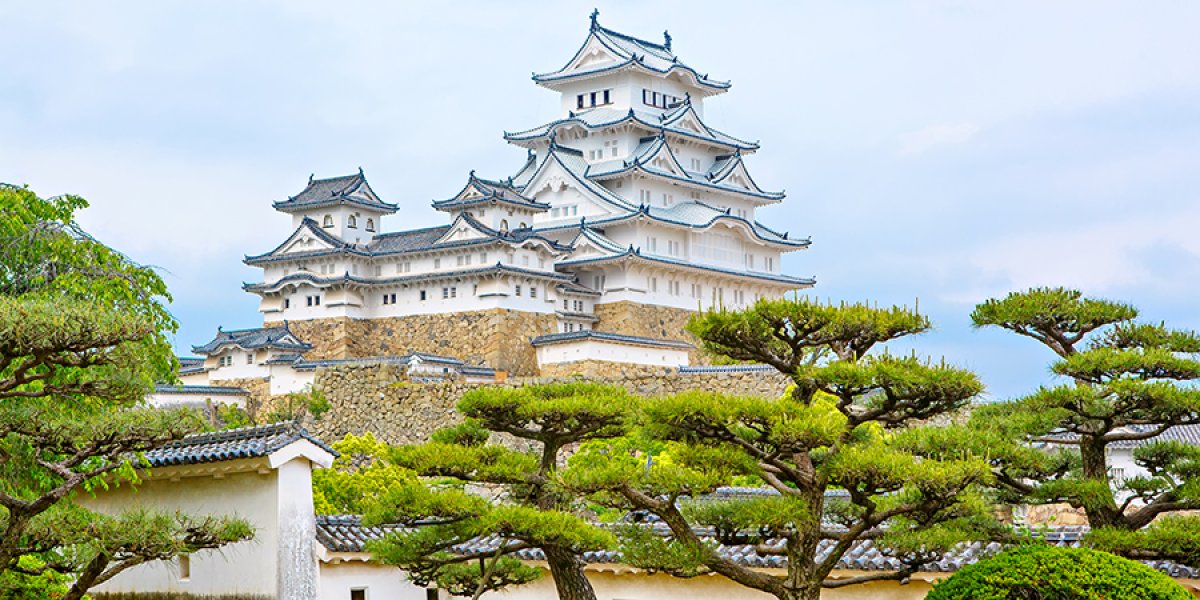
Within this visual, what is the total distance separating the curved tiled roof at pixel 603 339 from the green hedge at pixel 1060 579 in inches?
1076

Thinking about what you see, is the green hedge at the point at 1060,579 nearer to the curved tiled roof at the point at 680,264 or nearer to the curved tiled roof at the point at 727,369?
the curved tiled roof at the point at 727,369

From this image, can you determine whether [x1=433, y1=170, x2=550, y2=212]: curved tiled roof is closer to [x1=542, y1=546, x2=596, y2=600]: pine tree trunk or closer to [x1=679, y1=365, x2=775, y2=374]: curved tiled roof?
[x1=679, y1=365, x2=775, y2=374]: curved tiled roof

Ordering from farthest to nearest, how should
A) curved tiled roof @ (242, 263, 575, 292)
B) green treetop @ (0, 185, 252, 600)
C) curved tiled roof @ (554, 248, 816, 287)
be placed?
curved tiled roof @ (554, 248, 816, 287) → curved tiled roof @ (242, 263, 575, 292) → green treetop @ (0, 185, 252, 600)

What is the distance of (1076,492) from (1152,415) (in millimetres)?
941

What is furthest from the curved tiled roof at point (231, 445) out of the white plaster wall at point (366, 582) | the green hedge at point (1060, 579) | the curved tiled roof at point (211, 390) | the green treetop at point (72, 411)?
the curved tiled roof at point (211, 390)

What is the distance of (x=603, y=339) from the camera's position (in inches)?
1528

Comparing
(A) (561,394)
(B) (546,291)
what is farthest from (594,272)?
(A) (561,394)

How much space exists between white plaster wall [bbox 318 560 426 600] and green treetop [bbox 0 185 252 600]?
2559 mm

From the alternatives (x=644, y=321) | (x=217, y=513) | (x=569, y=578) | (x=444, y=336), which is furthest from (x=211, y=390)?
(x=569, y=578)

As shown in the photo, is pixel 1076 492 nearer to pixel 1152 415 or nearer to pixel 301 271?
pixel 1152 415

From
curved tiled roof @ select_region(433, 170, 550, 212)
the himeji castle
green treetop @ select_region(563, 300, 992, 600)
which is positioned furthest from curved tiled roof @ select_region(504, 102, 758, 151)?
green treetop @ select_region(563, 300, 992, 600)

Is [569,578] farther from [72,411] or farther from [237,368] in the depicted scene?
[237,368]

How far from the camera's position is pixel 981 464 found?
38.0 ft

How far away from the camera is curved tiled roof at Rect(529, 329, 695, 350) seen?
38.8 meters
